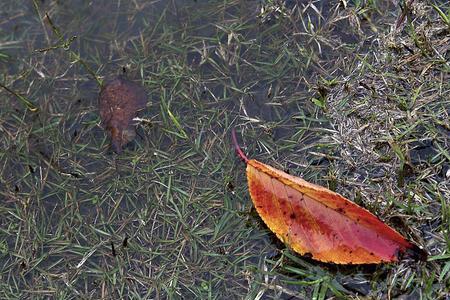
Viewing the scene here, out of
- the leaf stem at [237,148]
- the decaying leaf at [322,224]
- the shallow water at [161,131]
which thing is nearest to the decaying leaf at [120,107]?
the shallow water at [161,131]

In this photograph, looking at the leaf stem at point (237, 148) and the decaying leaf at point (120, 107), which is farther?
the decaying leaf at point (120, 107)

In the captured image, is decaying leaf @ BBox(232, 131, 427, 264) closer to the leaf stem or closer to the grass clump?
the grass clump

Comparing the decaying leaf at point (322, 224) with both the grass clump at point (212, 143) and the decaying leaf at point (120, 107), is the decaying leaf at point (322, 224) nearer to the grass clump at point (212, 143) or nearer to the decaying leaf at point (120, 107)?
the grass clump at point (212, 143)

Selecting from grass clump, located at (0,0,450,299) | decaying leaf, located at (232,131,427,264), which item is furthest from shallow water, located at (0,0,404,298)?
decaying leaf, located at (232,131,427,264)

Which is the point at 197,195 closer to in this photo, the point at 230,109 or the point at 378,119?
the point at 230,109

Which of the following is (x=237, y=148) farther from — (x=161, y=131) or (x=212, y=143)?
(x=161, y=131)

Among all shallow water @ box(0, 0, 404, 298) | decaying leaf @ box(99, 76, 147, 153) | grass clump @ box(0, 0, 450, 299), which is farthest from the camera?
decaying leaf @ box(99, 76, 147, 153)

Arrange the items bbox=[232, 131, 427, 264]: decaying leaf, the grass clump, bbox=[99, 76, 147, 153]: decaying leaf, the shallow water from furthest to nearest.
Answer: bbox=[99, 76, 147, 153]: decaying leaf, the shallow water, the grass clump, bbox=[232, 131, 427, 264]: decaying leaf
